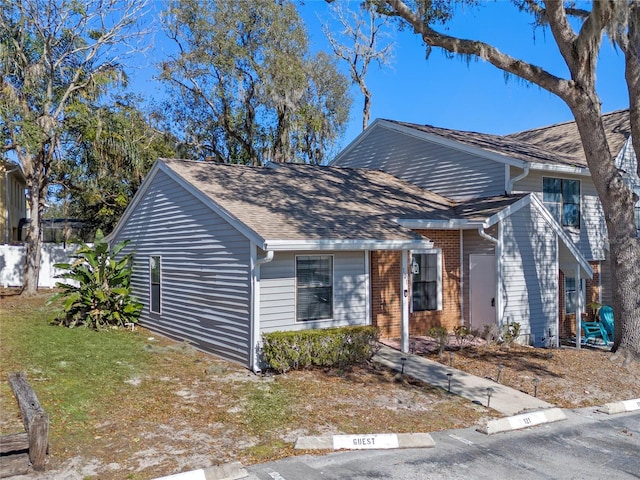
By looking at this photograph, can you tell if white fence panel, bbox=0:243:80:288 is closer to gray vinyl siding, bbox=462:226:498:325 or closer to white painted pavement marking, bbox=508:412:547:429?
gray vinyl siding, bbox=462:226:498:325

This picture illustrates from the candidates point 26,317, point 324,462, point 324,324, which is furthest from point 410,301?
point 26,317

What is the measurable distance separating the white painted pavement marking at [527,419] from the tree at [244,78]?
2298 centimetres

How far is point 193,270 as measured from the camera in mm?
12672

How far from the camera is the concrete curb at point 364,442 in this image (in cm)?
681

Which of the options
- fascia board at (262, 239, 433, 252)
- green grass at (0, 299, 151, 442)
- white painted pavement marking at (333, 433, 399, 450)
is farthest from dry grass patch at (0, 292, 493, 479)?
fascia board at (262, 239, 433, 252)

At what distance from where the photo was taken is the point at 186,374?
33.0 ft

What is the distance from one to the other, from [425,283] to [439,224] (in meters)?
1.71

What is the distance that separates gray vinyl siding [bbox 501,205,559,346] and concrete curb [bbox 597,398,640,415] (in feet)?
15.0

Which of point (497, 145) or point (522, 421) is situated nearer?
point (522, 421)

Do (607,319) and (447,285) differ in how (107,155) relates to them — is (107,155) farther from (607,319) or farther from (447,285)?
(607,319)

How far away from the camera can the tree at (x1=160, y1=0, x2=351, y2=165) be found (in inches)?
1095

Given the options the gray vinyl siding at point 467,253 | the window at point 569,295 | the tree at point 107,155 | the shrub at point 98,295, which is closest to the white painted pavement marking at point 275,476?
the shrub at point 98,295

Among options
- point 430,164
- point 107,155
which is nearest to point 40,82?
point 107,155

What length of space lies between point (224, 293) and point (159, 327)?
12.5 feet
